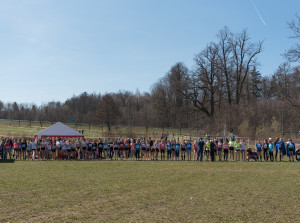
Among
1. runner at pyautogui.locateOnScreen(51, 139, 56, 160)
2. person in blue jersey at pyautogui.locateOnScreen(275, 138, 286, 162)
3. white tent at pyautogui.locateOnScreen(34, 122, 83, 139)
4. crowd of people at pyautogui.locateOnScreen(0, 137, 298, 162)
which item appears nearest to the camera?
person in blue jersey at pyautogui.locateOnScreen(275, 138, 286, 162)

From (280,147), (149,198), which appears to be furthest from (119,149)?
(149,198)

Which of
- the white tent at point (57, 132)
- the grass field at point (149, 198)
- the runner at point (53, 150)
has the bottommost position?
the grass field at point (149, 198)

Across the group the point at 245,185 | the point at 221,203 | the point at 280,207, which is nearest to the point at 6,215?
the point at 221,203

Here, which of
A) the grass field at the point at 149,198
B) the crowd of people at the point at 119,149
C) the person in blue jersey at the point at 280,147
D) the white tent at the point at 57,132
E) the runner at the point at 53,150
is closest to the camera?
the grass field at the point at 149,198

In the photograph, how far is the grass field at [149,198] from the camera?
26.5 feet

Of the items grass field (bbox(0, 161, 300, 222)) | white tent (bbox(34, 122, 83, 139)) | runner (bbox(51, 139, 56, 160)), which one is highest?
white tent (bbox(34, 122, 83, 139))

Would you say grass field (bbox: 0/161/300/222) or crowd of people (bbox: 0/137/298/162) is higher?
crowd of people (bbox: 0/137/298/162)

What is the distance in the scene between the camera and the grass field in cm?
809

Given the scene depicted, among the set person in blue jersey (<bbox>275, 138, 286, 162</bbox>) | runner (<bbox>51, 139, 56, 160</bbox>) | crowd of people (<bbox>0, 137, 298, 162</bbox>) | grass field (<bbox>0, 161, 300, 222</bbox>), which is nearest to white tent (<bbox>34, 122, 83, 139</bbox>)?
crowd of people (<bbox>0, 137, 298, 162</bbox>)

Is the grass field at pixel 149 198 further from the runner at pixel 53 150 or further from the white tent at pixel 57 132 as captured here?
the white tent at pixel 57 132

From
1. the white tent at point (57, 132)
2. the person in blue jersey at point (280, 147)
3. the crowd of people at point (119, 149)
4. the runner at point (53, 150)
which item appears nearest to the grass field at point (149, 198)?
the person in blue jersey at point (280, 147)

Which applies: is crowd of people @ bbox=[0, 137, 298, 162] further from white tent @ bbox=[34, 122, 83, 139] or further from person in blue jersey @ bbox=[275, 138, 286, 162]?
white tent @ bbox=[34, 122, 83, 139]

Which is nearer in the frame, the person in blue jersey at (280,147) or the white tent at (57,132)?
the person in blue jersey at (280,147)

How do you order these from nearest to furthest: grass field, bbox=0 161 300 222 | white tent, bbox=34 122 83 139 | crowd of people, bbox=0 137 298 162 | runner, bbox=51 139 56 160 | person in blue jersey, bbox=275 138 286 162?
1. grass field, bbox=0 161 300 222
2. person in blue jersey, bbox=275 138 286 162
3. crowd of people, bbox=0 137 298 162
4. runner, bbox=51 139 56 160
5. white tent, bbox=34 122 83 139
